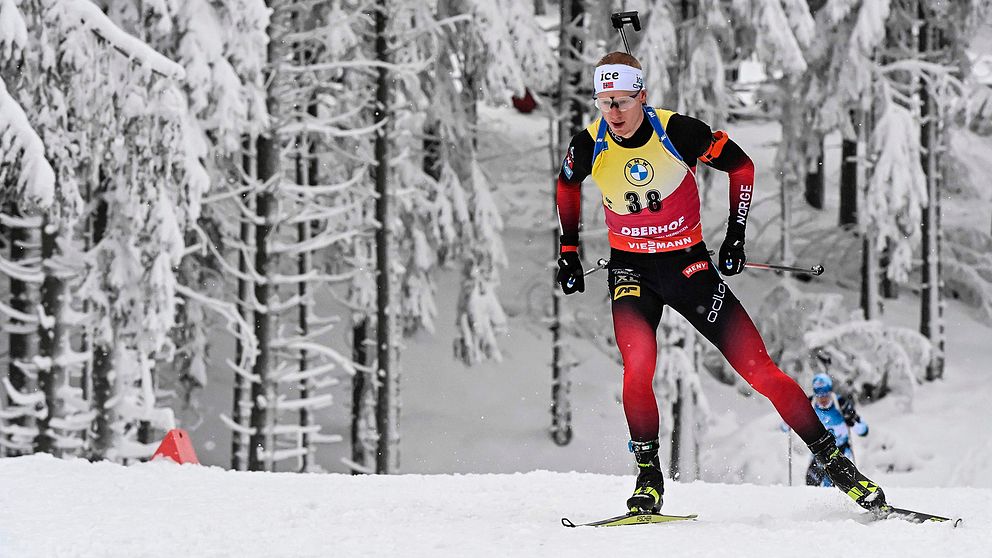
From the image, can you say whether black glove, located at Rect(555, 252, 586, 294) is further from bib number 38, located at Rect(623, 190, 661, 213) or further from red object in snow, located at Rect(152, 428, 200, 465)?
red object in snow, located at Rect(152, 428, 200, 465)

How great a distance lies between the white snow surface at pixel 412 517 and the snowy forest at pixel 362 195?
332 cm

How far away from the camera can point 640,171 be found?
5.81 m

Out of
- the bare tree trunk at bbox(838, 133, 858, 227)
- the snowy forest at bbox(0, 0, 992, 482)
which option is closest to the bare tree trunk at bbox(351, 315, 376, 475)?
the snowy forest at bbox(0, 0, 992, 482)

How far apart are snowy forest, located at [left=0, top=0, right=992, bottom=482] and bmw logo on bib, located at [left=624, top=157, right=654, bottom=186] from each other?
16.3ft

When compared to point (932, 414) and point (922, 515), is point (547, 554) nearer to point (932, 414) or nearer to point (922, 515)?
point (922, 515)

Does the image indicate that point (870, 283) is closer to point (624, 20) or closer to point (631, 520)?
point (624, 20)

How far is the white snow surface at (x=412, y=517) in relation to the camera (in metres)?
4.65

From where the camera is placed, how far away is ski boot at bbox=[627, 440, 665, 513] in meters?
5.61

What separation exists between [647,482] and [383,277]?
40.7 ft

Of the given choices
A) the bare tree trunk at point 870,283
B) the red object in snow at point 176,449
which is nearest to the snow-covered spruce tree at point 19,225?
the red object in snow at point 176,449

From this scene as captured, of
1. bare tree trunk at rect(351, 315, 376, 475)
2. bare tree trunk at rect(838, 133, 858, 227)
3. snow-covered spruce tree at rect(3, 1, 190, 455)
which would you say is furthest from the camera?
bare tree trunk at rect(838, 133, 858, 227)

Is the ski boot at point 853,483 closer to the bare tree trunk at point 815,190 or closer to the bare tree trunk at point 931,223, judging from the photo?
the bare tree trunk at point 931,223

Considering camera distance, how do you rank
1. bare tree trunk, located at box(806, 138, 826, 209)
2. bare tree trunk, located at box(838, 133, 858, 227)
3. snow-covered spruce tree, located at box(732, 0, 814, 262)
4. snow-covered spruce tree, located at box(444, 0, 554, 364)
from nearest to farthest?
1. snow-covered spruce tree, located at box(732, 0, 814, 262)
2. snow-covered spruce tree, located at box(444, 0, 554, 364)
3. bare tree trunk, located at box(838, 133, 858, 227)
4. bare tree trunk, located at box(806, 138, 826, 209)

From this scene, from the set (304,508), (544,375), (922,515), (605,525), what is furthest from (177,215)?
(544,375)
